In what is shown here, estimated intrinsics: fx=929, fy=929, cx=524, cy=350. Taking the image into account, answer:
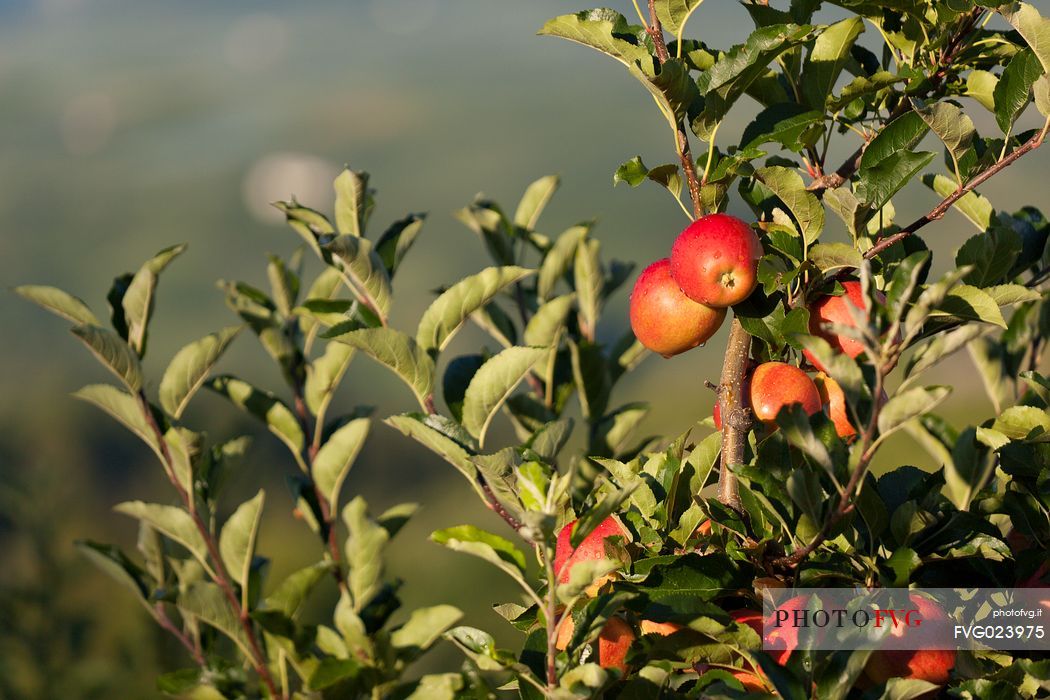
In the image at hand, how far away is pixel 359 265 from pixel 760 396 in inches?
19.5

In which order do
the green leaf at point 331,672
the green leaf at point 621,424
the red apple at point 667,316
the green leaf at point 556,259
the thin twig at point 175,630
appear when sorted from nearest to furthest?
1. the green leaf at point 331,672
2. the thin twig at point 175,630
3. the red apple at point 667,316
4. the green leaf at point 621,424
5. the green leaf at point 556,259

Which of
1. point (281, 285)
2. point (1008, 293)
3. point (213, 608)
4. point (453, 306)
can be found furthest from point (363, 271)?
point (1008, 293)

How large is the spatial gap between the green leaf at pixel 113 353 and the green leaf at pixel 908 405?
697mm

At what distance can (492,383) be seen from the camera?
1.07 meters

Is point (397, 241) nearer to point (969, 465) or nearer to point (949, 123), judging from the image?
point (949, 123)

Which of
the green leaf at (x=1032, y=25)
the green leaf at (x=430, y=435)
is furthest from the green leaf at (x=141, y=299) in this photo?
the green leaf at (x=1032, y=25)

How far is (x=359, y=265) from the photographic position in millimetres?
1071

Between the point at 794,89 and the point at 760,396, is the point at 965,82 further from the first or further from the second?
the point at 760,396

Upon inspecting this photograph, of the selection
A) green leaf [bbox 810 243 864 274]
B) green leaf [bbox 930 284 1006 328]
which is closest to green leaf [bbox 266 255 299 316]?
green leaf [bbox 810 243 864 274]

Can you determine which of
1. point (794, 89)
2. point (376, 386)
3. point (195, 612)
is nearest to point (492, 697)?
point (195, 612)

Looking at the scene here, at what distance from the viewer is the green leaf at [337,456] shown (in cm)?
93

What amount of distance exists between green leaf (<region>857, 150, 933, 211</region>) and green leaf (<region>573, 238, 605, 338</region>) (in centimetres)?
65

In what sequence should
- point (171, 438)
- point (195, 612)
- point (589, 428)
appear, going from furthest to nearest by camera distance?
point (589, 428)
point (171, 438)
point (195, 612)

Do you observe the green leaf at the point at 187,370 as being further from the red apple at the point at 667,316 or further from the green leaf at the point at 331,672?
the red apple at the point at 667,316
